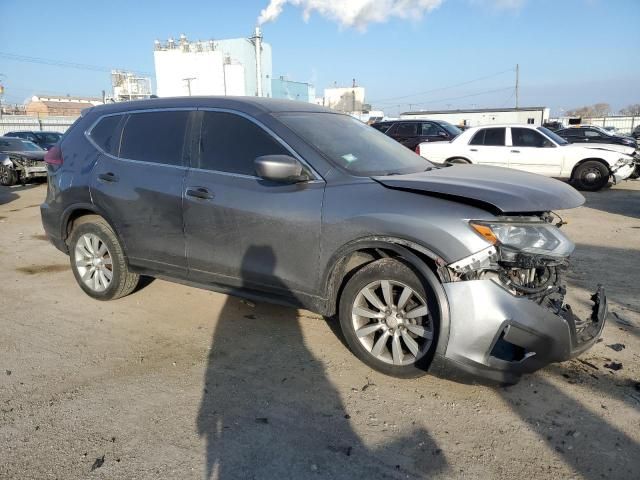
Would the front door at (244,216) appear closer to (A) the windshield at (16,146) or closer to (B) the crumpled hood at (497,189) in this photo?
(B) the crumpled hood at (497,189)

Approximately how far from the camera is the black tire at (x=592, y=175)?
40.0 feet

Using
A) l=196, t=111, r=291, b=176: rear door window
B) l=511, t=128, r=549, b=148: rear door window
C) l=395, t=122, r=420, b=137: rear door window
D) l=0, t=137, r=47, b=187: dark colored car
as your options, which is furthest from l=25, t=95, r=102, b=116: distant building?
l=196, t=111, r=291, b=176: rear door window

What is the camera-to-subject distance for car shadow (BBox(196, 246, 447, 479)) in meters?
2.44

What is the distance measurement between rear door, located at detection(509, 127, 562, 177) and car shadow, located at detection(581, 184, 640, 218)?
4.17ft

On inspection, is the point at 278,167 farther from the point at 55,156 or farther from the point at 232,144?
the point at 55,156

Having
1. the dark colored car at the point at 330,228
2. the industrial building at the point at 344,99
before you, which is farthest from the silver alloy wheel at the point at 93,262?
the industrial building at the point at 344,99

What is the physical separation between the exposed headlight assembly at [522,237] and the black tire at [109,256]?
320 cm

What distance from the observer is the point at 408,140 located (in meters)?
14.8

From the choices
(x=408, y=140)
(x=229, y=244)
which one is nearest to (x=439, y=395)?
(x=229, y=244)

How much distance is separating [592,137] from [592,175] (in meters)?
6.75

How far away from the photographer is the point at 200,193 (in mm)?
3812

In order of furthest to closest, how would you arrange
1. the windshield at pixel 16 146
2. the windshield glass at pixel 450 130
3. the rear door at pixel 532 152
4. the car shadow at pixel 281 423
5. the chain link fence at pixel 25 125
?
1. the chain link fence at pixel 25 125
2. the windshield at pixel 16 146
3. the windshield glass at pixel 450 130
4. the rear door at pixel 532 152
5. the car shadow at pixel 281 423

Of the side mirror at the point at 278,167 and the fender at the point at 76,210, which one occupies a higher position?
the side mirror at the point at 278,167

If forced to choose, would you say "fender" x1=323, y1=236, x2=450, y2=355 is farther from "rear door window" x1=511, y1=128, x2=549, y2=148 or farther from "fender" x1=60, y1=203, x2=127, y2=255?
"rear door window" x1=511, y1=128, x2=549, y2=148
